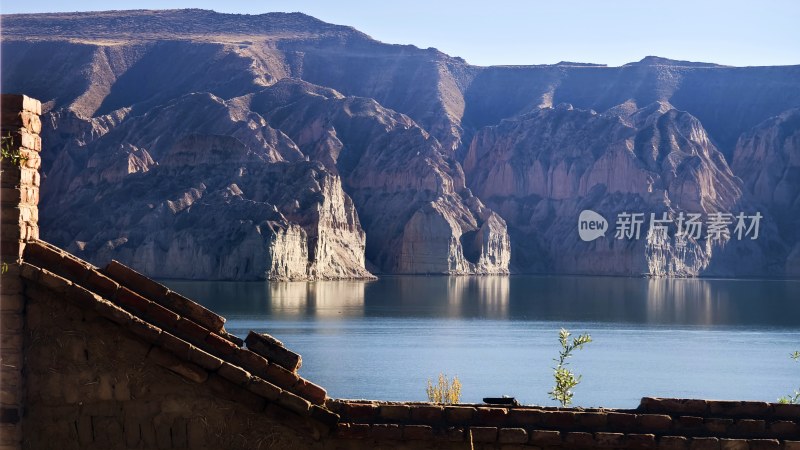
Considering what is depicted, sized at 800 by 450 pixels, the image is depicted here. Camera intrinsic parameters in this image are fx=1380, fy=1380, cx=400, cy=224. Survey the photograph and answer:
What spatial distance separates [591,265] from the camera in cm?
19712

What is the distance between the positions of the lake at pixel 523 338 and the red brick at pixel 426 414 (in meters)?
26.2

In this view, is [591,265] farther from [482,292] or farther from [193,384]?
[193,384]

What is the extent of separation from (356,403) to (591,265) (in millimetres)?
185342

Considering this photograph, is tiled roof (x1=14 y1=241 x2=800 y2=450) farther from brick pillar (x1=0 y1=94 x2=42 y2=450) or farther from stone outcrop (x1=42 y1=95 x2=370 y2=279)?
stone outcrop (x1=42 y1=95 x2=370 y2=279)

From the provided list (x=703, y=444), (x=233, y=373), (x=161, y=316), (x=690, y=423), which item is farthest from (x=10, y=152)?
(x=703, y=444)

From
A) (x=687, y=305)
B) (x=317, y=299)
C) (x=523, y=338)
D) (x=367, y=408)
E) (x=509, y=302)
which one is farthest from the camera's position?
(x=509, y=302)

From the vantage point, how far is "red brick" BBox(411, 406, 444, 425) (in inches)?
535

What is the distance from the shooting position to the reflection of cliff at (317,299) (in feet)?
284

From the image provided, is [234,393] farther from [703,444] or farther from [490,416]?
[703,444]

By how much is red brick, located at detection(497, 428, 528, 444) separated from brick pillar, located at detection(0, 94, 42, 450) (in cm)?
466

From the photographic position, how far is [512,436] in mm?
13406

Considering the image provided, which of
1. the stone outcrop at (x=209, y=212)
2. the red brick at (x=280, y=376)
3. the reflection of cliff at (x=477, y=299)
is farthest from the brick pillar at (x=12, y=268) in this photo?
the stone outcrop at (x=209, y=212)

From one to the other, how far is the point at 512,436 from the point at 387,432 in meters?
1.22

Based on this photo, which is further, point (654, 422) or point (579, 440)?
point (654, 422)
